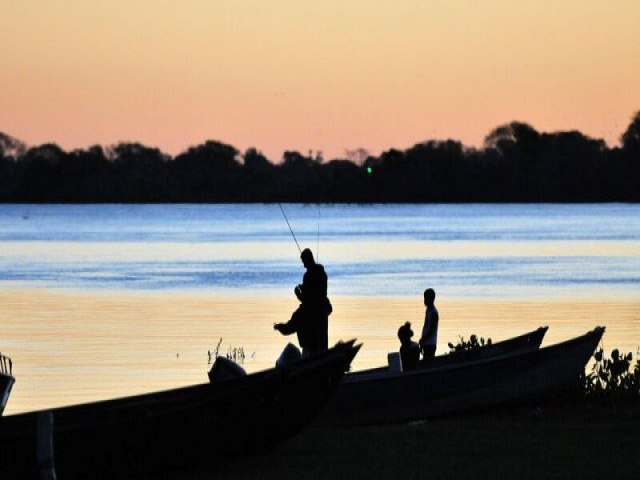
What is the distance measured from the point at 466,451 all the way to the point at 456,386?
9.53ft

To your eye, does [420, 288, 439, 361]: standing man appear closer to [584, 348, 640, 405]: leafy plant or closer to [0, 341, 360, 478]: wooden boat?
[584, 348, 640, 405]: leafy plant

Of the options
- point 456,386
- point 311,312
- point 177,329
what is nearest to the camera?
point 311,312

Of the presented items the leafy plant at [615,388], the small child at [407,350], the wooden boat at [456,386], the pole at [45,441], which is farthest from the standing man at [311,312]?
the pole at [45,441]

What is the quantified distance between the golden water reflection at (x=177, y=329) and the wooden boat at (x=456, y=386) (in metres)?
6.47

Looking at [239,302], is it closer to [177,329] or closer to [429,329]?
[177,329]

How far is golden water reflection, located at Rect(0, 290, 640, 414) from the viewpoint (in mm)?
25625

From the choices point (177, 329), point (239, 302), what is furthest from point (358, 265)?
point (177, 329)

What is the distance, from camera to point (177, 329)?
3575 centimetres

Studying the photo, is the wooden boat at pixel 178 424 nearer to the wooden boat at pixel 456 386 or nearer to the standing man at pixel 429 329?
the wooden boat at pixel 456 386

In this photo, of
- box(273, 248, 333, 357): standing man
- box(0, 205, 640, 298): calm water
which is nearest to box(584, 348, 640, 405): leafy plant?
box(273, 248, 333, 357): standing man

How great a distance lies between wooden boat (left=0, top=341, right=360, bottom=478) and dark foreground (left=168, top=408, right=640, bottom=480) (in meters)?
0.37

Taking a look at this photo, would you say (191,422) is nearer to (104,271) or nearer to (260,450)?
(260,450)

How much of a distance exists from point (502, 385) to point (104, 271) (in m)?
49.4

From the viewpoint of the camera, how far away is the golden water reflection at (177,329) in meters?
25.6
